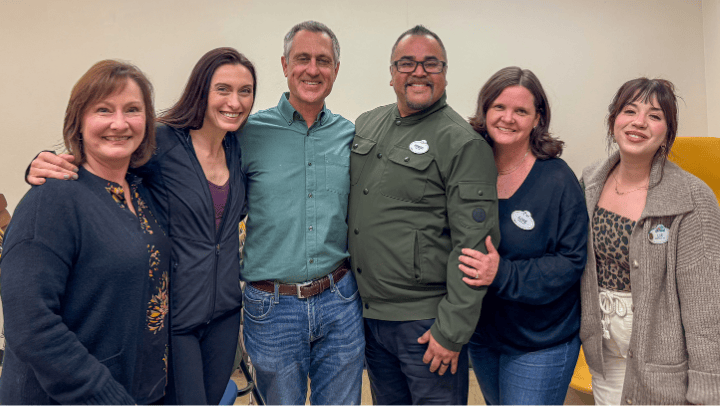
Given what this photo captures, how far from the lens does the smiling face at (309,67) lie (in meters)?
1.85

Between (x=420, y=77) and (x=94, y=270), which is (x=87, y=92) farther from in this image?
(x=420, y=77)

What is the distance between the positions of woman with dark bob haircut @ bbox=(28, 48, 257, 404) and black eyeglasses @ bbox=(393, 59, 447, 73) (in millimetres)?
567

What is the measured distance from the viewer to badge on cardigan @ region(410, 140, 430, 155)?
1.75m

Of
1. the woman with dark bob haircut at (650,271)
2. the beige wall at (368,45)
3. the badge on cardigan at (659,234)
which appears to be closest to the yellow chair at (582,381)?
the woman with dark bob haircut at (650,271)

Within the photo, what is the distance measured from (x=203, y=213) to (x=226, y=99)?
16.4 inches

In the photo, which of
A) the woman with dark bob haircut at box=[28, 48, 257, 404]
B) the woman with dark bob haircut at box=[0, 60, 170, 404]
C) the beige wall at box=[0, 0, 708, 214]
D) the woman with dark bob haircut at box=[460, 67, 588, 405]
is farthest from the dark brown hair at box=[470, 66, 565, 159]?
the beige wall at box=[0, 0, 708, 214]

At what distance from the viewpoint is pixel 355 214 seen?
1824 mm

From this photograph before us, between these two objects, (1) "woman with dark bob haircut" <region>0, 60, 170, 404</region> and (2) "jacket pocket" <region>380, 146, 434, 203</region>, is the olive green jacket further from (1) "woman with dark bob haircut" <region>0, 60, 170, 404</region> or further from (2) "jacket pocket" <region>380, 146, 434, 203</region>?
(1) "woman with dark bob haircut" <region>0, 60, 170, 404</region>

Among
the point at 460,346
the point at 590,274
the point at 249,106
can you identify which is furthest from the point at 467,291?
the point at 249,106

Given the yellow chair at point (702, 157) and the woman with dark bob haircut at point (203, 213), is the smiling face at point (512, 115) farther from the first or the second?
the yellow chair at point (702, 157)

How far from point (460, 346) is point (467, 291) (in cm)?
20

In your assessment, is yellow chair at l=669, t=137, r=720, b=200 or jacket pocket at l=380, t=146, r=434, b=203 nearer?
jacket pocket at l=380, t=146, r=434, b=203

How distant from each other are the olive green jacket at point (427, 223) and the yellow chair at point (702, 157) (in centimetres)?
157

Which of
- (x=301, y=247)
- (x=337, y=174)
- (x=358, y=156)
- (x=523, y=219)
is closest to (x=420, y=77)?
(x=358, y=156)
